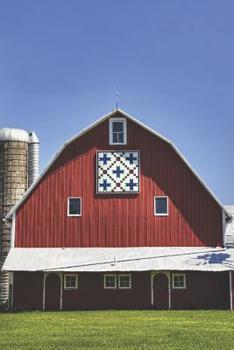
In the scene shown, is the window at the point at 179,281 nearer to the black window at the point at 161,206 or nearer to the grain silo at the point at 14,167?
the black window at the point at 161,206

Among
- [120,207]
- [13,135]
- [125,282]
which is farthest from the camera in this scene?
[13,135]

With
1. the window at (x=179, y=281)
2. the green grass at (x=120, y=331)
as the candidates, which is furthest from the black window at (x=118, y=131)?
the green grass at (x=120, y=331)

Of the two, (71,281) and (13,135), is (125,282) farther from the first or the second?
(13,135)

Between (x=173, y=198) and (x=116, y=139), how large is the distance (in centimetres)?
400

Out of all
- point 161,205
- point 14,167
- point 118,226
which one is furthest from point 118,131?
point 14,167

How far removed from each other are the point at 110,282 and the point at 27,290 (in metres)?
3.84

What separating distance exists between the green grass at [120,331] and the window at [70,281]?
4786 mm

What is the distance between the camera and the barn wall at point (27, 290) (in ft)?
92.7

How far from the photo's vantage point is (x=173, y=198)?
29.7 meters

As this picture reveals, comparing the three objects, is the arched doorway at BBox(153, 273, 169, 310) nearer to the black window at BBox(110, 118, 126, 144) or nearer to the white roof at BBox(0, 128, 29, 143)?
the black window at BBox(110, 118, 126, 144)

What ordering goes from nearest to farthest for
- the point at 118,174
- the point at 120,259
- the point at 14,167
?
the point at 120,259, the point at 118,174, the point at 14,167

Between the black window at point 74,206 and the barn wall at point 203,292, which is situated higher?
the black window at point 74,206

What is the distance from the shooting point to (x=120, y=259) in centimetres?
2781

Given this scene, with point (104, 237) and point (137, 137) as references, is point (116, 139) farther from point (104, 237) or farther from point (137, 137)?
point (104, 237)
